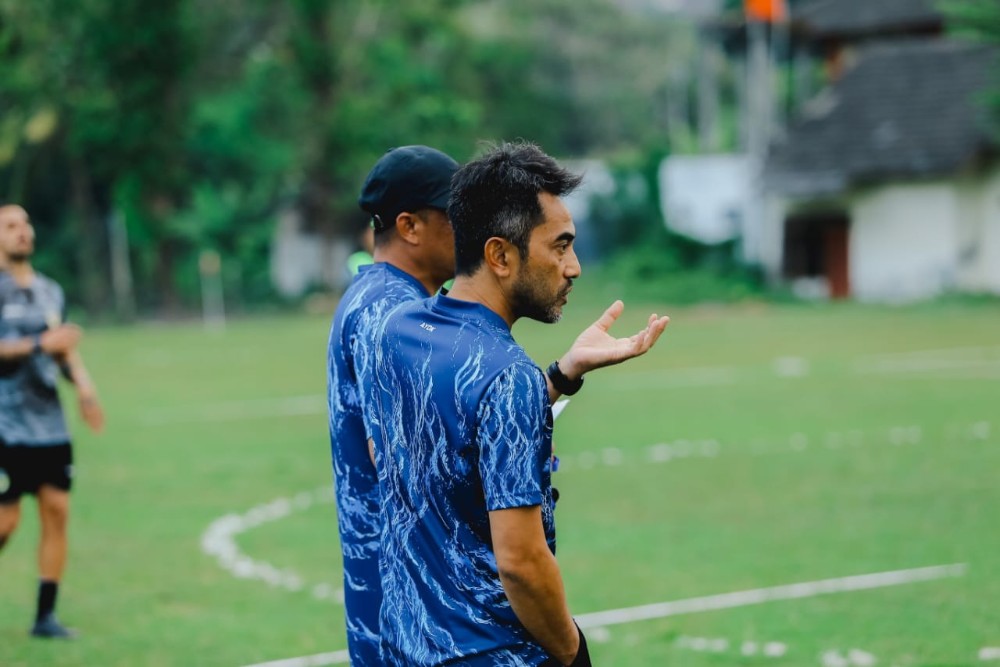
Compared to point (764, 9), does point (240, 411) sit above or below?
below

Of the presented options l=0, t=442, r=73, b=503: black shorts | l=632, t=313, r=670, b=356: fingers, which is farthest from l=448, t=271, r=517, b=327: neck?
l=0, t=442, r=73, b=503: black shorts

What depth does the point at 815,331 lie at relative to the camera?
93.5ft

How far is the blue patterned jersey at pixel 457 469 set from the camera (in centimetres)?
299

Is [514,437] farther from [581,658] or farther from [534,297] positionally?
[581,658]

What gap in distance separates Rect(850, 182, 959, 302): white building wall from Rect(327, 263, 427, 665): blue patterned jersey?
3541 cm

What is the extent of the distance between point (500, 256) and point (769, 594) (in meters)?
5.31

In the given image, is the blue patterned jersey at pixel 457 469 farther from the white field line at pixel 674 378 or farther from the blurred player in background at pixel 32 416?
the white field line at pixel 674 378

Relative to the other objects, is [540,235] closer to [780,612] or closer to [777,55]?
[780,612]

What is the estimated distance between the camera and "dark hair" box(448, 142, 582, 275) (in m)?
3.17

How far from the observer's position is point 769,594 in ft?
26.3

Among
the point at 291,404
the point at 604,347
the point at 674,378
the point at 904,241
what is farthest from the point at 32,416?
the point at 904,241

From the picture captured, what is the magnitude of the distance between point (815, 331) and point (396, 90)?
775 inches

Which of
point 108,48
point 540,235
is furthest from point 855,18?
point 540,235

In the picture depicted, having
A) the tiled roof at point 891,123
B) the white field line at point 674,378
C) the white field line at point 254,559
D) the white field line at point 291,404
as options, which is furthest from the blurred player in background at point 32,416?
the tiled roof at point 891,123
